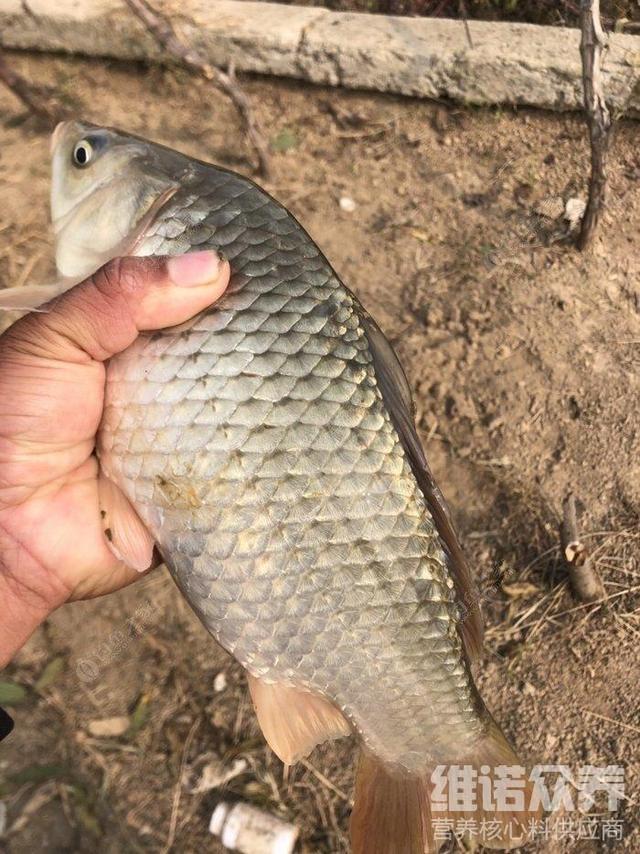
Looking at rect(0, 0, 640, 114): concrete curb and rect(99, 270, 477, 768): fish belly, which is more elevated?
rect(0, 0, 640, 114): concrete curb

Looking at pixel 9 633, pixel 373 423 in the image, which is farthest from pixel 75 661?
pixel 373 423

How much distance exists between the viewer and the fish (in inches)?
61.0

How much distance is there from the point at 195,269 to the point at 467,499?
1540 mm

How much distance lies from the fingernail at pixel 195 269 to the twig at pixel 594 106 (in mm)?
1681

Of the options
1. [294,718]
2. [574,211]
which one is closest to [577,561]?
[294,718]

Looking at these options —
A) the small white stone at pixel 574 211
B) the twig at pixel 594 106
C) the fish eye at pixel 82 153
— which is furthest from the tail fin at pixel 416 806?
the small white stone at pixel 574 211

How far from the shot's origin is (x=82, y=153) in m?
2.01

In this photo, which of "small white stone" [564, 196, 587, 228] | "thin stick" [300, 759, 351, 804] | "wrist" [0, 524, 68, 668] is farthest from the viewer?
"small white stone" [564, 196, 587, 228]

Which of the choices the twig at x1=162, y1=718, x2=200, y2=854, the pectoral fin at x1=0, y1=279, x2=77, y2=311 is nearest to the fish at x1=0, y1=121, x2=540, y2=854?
the pectoral fin at x1=0, y1=279, x2=77, y2=311

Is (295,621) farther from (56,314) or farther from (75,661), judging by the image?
(75,661)

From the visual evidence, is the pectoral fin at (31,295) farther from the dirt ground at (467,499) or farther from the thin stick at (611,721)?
the thin stick at (611,721)

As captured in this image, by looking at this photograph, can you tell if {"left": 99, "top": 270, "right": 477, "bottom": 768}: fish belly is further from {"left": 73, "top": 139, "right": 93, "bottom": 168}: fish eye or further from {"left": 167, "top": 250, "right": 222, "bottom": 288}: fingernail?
{"left": 73, "top": 139, "right": 93, "bottom": 168}: fish eye

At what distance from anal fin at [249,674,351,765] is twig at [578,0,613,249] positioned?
219 centimetres

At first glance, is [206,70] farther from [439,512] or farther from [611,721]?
[611,721]
